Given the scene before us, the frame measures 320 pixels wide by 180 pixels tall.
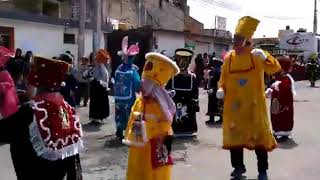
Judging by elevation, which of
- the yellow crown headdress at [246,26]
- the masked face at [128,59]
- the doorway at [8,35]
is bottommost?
the masked face at [128,59]

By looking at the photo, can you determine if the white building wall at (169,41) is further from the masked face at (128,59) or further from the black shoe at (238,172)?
the black shoe at (238,172)

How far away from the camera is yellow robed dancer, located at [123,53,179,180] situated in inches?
212

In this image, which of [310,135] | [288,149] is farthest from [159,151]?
[310,135]

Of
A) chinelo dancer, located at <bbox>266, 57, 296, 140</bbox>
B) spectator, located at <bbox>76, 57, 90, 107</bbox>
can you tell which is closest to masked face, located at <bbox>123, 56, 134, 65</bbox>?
chinelo dancer, located at <bbox>266, 57, 296, 140</bbox>

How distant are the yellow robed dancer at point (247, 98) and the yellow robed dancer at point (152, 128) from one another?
1744mm

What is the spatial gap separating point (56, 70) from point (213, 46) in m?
33.7

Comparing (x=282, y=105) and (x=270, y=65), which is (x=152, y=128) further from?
(x=282, y=105)

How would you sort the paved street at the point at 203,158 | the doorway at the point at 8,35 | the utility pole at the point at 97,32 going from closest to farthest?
1. the paved street at the point at 203,158
2. the doorway at the point at 8,35
3. the utility pole at the point at 97,32

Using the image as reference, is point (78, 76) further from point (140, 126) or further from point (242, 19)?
point (140, 126)

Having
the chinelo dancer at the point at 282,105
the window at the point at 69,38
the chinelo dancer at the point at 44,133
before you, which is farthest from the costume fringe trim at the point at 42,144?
the window at the point at 69,38

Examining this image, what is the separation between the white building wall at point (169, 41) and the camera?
2724 cm

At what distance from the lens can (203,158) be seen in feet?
29.5

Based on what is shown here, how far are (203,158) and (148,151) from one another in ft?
12.2

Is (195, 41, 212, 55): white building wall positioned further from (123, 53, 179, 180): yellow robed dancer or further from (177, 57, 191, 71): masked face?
(123, 53, 179, 180): yellow robed dancer
